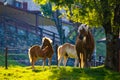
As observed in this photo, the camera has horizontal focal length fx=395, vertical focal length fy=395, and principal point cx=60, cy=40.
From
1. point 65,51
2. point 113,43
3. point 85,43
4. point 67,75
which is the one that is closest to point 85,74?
point 67,75

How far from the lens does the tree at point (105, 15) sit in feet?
54.3

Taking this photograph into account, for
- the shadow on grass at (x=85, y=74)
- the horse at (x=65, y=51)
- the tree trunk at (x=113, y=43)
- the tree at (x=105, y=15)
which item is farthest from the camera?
the horse at (x=65, y=51)

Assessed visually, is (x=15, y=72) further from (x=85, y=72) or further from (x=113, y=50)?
(x=113, y=50)

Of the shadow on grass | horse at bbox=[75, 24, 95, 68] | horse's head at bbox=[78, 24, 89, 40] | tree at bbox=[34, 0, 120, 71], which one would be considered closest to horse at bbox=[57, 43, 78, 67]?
horse at bbox=[75, 24, 95, 68]

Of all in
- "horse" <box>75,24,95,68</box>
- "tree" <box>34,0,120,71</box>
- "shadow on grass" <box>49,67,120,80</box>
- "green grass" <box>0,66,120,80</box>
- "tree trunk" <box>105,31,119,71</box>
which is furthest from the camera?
"horse" <box>75,24,95,68</box>

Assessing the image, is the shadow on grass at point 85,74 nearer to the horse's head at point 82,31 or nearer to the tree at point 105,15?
the tree at point 105,15

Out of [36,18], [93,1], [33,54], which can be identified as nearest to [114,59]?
[93,1]

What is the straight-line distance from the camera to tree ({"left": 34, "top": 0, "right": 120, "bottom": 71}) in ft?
54.3

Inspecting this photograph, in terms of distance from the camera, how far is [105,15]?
16.8 metres

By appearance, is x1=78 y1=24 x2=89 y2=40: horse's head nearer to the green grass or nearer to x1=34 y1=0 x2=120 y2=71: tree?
x1=34 y1=0 x2=120 y2=71: tree

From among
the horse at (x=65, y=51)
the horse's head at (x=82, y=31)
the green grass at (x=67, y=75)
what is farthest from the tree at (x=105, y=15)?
the horse at (x=65, y=51)

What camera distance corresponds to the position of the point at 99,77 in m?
15.4

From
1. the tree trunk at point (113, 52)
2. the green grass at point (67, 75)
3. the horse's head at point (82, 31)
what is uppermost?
the horse's head at point (82, 31)

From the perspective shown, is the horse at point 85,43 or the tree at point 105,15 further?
the horse at point 85,43
